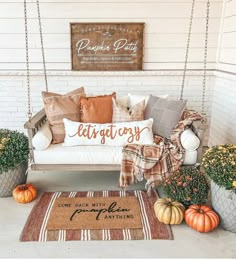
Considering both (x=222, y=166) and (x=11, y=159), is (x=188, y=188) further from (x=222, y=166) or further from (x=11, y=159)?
(x=11, y=159)

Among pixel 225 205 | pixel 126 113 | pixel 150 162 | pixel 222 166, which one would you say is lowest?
pixel 225 205

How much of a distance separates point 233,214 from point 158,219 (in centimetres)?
58

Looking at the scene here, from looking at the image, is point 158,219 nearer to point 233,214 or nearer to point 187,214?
point 187,214

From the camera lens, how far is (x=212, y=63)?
11.5 ft

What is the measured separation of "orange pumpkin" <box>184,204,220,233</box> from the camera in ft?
6.70

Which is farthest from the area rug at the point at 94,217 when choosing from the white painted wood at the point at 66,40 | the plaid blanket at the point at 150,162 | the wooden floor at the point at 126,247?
the white painted wood at the point at 66,40

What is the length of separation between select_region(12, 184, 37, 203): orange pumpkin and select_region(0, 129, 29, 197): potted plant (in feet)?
0.35

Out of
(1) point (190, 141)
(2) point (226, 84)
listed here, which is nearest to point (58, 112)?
(1) point (190, 141)

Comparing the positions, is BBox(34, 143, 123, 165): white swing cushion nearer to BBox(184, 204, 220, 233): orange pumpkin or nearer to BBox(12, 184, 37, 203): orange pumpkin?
BBox(12, 184, 37, 203): orange pumpkin

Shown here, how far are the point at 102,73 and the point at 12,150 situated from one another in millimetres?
1583

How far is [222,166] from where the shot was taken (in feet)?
6.70

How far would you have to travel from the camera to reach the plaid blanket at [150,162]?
247 centimetres

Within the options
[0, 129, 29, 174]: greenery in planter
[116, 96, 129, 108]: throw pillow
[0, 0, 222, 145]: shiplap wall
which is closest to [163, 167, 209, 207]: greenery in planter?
[116, 96, 129, 108]: throw pillow

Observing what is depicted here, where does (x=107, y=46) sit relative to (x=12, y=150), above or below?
above
